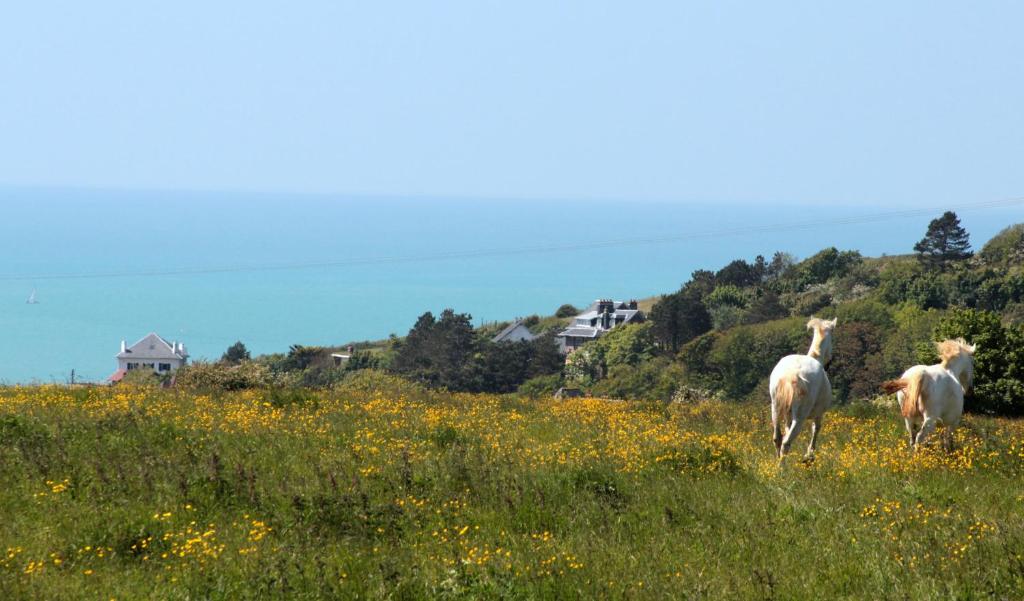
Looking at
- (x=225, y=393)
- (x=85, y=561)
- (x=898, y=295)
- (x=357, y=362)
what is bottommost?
(x=357, y=362)

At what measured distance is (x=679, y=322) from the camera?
5032 inches

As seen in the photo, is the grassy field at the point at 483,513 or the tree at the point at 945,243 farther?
the tree at the point at 945,243

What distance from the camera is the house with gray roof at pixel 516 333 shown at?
171500 millimetres

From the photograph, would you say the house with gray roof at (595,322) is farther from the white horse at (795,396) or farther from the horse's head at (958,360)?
the white horse at (795,396)

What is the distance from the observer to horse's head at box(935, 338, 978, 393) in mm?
17938

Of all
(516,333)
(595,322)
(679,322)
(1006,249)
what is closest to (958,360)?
(679,322)

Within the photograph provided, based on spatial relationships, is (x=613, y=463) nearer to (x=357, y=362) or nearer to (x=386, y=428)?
(x=386, y=428)

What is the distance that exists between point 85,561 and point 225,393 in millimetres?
15410

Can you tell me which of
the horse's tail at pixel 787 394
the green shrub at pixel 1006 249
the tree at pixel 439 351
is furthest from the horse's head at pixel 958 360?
the green shrub at pixel 1006 249

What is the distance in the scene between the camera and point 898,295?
11556 cm

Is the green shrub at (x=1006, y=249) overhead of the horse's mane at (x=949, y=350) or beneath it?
beneath

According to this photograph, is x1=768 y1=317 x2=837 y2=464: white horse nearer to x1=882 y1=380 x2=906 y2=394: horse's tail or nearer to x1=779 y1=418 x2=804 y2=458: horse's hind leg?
x1=779 y1=418 x2=804 y2=458: horse's hind leg

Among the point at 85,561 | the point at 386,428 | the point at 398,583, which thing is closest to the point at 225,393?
the point at 386,428

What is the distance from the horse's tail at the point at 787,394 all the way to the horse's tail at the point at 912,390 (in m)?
1.48
